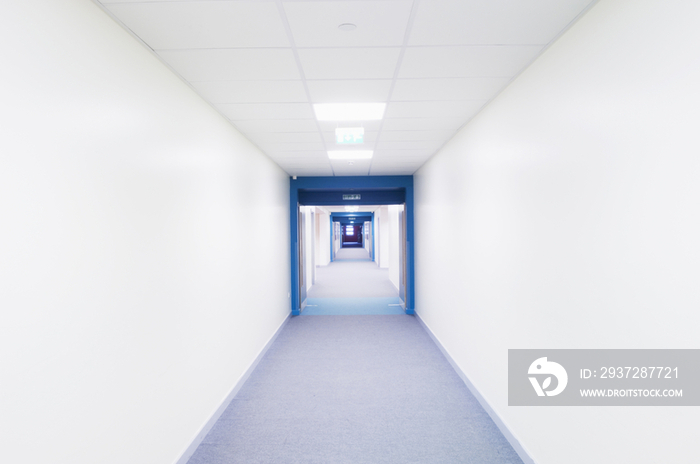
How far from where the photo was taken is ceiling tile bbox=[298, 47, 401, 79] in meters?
2.26

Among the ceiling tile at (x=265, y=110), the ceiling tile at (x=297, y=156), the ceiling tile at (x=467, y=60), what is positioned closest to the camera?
the ceiling tile at (x=467, y=60)

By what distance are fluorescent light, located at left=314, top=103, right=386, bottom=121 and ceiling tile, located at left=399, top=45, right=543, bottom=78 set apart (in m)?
0.70

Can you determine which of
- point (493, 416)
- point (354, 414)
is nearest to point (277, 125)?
point (354, 414)

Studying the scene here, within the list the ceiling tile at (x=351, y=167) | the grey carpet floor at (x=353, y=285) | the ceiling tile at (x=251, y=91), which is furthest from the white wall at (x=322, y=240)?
the ceiling tile at (x=251, y=91)

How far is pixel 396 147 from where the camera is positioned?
4.86 metres

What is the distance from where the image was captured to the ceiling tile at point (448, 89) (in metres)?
2.72

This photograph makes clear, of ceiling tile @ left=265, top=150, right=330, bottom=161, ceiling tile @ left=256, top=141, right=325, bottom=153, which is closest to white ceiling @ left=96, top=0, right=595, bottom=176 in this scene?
ceiling tile @ left=256, top=141, right=325, bottom=153

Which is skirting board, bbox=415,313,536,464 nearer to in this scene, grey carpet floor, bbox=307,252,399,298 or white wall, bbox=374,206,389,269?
grey carpet floor, bbox=307,252,399,298

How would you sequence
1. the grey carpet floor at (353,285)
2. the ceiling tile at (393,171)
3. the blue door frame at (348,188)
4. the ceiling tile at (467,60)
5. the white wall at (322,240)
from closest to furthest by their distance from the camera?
1. the ceiling tile at (467,60)
2. the ceiling tile at (393,171)
3. the blue door frame at (348,188)
4. the grey carpet floor at (353,285)
5. the white wall at (322,240)

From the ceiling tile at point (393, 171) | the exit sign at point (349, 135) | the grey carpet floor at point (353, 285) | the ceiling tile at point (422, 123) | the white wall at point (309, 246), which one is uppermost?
the ceiling tile at point (393, 171)

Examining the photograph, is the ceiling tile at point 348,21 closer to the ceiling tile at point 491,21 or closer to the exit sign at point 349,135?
the ceiling tile at point 491,21

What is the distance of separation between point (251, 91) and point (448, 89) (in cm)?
157

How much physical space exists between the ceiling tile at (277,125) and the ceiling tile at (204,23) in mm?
1465

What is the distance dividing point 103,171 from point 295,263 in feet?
18.1
